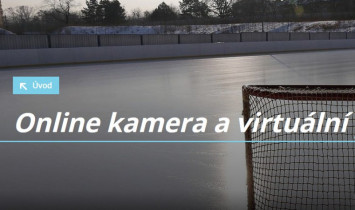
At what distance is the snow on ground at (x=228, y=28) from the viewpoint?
4838 centimetres

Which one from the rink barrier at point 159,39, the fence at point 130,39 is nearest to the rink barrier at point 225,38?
the fence at point 130,39

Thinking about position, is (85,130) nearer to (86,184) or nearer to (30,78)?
(86,184)

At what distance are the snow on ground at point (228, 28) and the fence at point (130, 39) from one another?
1874cm

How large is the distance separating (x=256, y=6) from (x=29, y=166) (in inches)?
3131

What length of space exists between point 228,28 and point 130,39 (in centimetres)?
3200

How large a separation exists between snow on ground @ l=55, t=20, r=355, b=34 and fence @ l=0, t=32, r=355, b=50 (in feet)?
61.5

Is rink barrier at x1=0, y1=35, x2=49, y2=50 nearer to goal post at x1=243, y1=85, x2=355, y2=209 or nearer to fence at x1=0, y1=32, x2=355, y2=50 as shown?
fence at x1=0, y1=32, x2=355, y2=50

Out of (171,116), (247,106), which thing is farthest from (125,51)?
(247,106)

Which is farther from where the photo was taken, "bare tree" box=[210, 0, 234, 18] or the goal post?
"bare tree" box=[210, 0, 234, 18]

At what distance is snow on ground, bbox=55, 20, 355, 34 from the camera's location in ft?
159

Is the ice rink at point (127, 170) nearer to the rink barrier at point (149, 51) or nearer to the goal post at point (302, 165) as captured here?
the goal post at point (302, 165)

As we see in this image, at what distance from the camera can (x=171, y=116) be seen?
613 cm

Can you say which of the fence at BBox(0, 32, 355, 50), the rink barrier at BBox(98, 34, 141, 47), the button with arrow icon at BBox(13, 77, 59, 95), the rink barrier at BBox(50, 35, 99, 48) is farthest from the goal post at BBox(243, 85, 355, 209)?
the rink barrier at BBox(98, 34, 141, 47)

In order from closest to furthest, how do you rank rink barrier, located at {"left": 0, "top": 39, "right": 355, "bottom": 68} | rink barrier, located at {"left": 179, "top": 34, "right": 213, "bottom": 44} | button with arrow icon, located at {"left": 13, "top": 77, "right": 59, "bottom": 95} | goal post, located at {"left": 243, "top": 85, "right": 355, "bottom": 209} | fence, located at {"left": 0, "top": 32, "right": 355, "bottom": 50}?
goal post, located at {"left": 243, "top": 85, "right": 355, "bottom": 209} → button with arrow icon, located at {"left": 13, "top": 77, "right": 59, "bottom": 95} → rink barrier, located at {"left": 0, "top": 39, "right": 355, "bottom": 68} → fence, located at {"left": 0, "top": 32, "right": 355, "bottom": 50} → rink barrier, located at {"left": 179, "top": 34, "right": 213, "bottom": 44}
